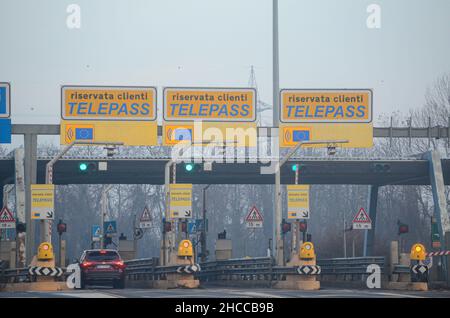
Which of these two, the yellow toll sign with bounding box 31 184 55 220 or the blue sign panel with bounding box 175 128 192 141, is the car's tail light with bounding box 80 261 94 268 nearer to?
the yellow toll sign with bounding box 31 184 55 220

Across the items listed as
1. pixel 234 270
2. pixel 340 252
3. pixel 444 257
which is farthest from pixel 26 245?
pixel 340 252

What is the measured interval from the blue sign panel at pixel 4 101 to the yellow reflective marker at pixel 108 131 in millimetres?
2309

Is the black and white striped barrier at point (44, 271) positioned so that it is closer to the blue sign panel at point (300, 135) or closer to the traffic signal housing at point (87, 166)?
the traffic signal housing at point (87, 166)

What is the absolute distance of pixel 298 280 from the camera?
Answer: 37.8 meters

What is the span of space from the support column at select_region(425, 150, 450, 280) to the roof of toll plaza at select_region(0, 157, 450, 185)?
95 centimetres

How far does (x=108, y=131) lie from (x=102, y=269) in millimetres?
7214

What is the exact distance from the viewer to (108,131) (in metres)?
45.1

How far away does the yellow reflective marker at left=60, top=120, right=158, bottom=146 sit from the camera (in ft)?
147

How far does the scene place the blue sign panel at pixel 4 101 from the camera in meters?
44.4

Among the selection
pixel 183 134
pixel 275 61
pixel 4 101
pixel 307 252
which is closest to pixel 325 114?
pixel 183 134

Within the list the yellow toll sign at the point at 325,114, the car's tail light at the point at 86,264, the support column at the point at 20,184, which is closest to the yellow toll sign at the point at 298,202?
the yellow toll sign at the point at 325,114

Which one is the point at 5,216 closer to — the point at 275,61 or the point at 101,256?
the point at 101,256
